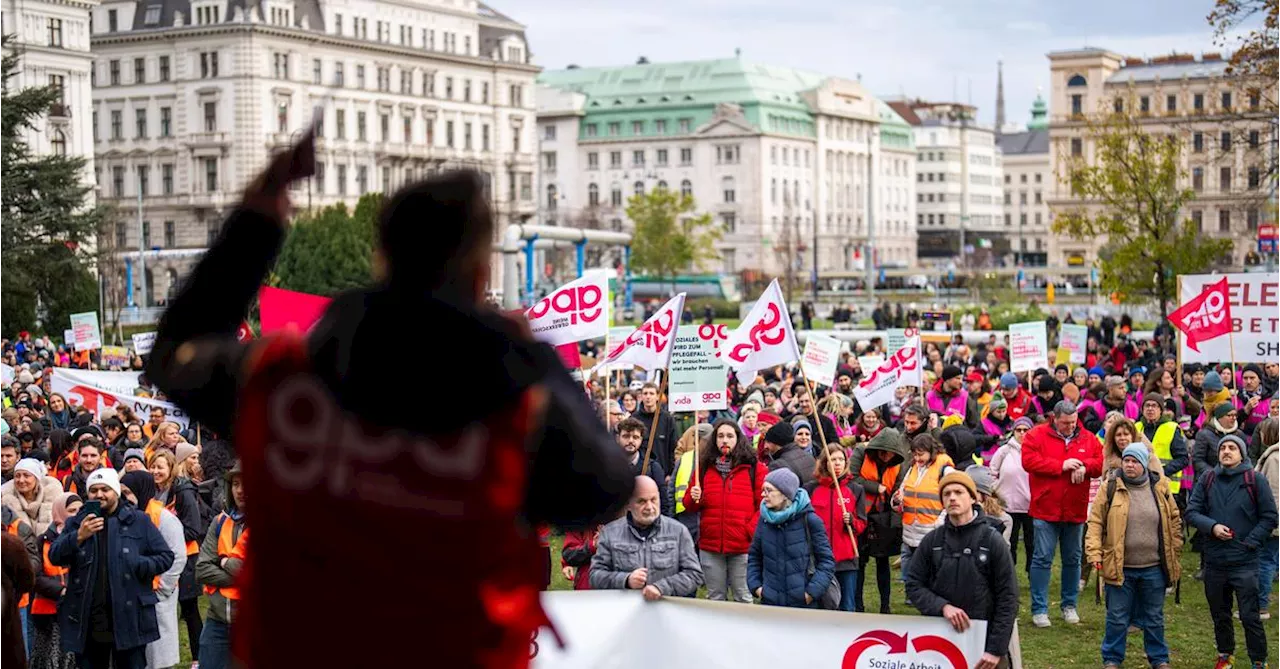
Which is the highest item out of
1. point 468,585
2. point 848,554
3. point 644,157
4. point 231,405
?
point 644,157

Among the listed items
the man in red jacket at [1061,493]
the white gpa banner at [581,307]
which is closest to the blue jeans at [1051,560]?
the man in red jacket at [1061,493]

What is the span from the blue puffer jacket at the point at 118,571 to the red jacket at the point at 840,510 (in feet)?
14.5

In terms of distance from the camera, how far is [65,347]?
3894 centimetres

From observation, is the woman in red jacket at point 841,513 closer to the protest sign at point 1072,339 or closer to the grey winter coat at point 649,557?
the grey winter coat at point 649,557

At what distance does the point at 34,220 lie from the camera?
42656mm

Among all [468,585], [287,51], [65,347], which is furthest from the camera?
[287,51]

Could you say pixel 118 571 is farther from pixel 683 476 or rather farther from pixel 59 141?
pixel 59 141

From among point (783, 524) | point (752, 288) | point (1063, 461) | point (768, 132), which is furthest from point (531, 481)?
point (768, 132)

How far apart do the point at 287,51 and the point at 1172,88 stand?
56360 millimetres

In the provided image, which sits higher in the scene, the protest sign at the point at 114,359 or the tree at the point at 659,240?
the tree at the point at 659,240

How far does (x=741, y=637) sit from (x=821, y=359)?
44.1 ft

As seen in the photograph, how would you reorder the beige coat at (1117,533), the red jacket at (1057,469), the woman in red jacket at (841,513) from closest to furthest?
the beige coat at (1117,533) < the woman in red jacket at (841,513) < the red jacket at (1057,469)

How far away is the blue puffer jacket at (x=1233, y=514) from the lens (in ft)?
38.2

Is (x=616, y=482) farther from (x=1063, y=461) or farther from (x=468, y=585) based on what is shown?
(x=1063, y=461)
